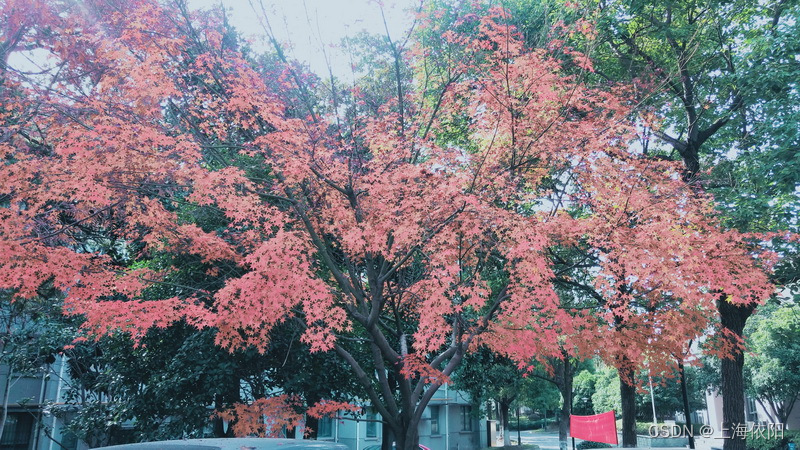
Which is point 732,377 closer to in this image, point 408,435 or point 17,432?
point 408,435

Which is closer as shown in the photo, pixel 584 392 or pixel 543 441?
pixel 543 441

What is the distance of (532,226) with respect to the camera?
9680 mm

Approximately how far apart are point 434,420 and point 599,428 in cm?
1288

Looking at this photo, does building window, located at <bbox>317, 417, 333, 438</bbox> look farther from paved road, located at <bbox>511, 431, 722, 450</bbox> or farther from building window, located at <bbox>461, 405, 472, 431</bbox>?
paved road, located at <bbox>511, 431, 722, 450</bbox>

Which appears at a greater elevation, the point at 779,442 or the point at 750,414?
the point at 750,414

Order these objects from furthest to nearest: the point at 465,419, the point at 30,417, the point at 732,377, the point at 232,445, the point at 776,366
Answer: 1. the point at 465,419
2. the point at 776,366
3. the point at 30,417
4. the point at 732,377
5. the point at 232,445

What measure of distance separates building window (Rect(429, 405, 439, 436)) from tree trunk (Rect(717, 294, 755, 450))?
840 inches

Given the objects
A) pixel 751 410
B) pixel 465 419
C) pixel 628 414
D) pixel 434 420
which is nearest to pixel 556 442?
pixel 465 419

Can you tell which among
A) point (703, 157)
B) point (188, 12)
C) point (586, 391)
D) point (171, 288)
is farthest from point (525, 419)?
point (188, 12)

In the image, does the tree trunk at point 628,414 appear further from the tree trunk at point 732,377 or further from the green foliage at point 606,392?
the green foliage at point 606,392

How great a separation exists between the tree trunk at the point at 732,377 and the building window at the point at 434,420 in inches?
840

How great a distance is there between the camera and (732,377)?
13.3 meters

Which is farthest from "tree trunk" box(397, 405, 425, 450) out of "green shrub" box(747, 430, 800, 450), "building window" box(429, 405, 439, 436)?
"green shrub" box(747, 430, 800, 450)

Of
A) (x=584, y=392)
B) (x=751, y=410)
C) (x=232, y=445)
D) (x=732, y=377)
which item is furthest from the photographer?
(x=584, y=392)
